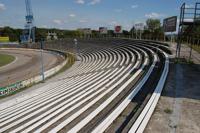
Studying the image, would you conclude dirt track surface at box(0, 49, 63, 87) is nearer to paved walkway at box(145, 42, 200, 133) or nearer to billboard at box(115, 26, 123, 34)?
paved walkway at box(145, 42, 200, 133)

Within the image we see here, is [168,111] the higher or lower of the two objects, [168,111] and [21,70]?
the higher

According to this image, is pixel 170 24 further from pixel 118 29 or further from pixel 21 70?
pixel 118 29

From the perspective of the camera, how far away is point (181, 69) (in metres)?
20.5

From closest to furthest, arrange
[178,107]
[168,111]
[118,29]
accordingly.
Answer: [168,111] → [178,107] → [118,29]

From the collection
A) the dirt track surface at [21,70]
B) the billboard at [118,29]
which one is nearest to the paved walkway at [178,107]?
the dirt track surface at [21,70]

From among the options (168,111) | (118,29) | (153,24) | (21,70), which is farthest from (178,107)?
(153,24)

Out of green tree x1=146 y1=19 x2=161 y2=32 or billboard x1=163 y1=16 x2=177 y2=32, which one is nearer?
billboard x1=163 y1=16 x2=177 y2=32

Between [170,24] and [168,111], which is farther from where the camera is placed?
[170,24]

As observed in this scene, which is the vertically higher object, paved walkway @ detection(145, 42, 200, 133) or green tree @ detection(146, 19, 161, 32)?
green tree @ detection(146, 19, 161, 32)

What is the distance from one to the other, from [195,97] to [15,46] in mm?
105896

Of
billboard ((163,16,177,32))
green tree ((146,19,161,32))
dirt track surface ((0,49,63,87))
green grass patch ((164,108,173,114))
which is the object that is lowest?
dirt track surface ((0,49,63,87))

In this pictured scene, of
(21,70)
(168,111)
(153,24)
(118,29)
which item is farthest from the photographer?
(153,24)

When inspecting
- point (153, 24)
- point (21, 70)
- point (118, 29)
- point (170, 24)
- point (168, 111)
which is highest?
point (153, 24)

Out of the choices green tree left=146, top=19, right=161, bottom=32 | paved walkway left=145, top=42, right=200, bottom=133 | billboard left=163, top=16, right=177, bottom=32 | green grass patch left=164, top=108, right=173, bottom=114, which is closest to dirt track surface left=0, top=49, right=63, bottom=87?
billboard left=163, top=16, right=177, bottom=32
